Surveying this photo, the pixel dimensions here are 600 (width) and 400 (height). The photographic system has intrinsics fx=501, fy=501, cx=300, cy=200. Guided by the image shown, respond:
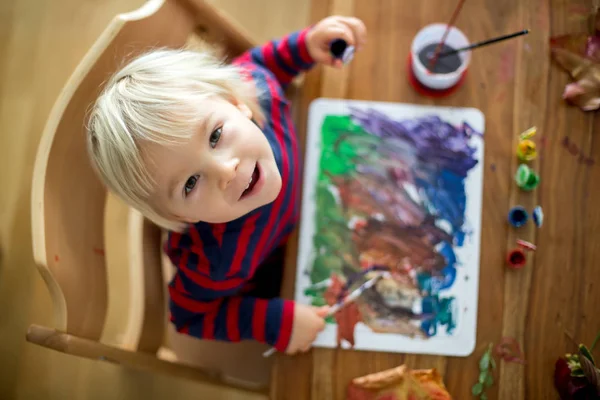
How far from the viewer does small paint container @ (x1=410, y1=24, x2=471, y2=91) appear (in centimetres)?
67

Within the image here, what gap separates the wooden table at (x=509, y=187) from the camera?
63cm

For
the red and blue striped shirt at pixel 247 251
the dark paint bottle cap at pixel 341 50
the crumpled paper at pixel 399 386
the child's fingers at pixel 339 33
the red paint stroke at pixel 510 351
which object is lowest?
the crumpled paper at pixel 399 386

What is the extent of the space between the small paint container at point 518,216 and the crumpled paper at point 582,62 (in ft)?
0.55

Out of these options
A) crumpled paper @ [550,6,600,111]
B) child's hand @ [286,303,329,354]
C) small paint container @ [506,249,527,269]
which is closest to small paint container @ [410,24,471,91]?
crumpled paper @ [550,6,600,111]

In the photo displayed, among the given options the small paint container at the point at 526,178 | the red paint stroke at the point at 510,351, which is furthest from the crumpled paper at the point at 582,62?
the red paint stroke at the point at 510,351

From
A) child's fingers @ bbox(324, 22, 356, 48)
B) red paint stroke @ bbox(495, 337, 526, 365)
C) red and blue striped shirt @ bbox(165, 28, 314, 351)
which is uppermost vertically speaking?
child's fingers @ bbox(324, 22, 356, 48)

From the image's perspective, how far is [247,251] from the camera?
663 mm

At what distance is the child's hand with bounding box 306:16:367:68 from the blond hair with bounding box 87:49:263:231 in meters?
0.17

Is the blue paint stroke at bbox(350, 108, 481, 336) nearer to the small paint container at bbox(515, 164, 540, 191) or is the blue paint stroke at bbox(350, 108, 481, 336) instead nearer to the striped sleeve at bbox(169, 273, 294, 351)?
the small paint container at bbox(515, 164, 540, 191)

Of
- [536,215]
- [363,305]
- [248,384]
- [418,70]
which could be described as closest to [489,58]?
[418,70]

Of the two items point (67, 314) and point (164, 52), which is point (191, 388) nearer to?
point (67, 314)

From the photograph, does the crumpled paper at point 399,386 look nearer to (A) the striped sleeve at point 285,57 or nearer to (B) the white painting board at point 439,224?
(B) the white painting board at point 439,224

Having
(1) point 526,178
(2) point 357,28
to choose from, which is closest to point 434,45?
(2) point 357,28

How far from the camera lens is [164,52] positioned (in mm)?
572
